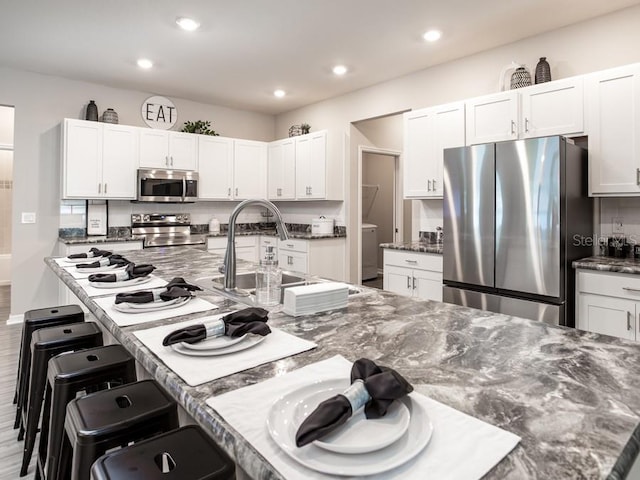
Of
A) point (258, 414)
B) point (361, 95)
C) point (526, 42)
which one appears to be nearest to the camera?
point (258, 414)

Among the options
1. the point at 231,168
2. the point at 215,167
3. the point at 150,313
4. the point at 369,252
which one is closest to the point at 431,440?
the point at 150,313

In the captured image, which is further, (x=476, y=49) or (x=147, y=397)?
(x=476, y=49)

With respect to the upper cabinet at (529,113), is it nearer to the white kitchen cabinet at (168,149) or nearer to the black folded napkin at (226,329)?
the black folded napkin at (226,329)

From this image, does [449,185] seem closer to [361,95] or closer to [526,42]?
[526,42]

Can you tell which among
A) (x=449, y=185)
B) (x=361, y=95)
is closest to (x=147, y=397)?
(x=449, y=185)

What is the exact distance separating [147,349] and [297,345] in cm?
42

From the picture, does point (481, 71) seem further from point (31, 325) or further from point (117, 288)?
point (31, 325)

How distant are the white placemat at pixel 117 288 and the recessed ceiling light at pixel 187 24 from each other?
2283 mm

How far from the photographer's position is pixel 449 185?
10.7 ft

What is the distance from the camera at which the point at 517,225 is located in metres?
2.82

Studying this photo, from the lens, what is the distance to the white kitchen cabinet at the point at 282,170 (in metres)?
5.59

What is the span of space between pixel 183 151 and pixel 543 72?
412cm

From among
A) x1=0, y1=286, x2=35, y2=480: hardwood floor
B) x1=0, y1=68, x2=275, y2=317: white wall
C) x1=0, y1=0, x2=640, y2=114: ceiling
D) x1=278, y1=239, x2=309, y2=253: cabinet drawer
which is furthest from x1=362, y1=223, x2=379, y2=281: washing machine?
x1=0, y1=286, x2=35, y2=480: hardwood floor

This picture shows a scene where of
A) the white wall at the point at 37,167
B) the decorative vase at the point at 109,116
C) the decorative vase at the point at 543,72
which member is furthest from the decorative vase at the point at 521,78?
the white wall at the point at 37,167
